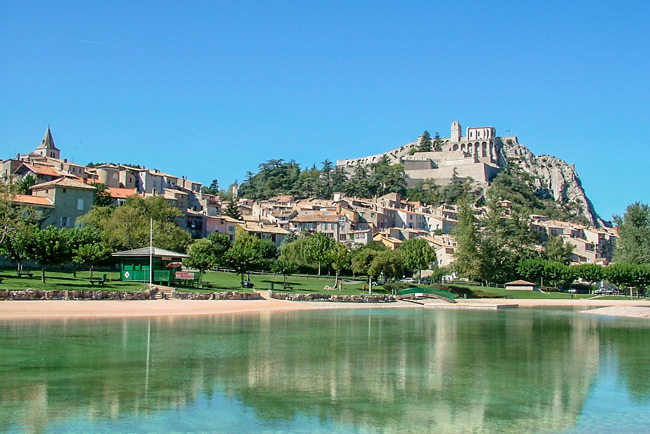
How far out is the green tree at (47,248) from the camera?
46.3 meters

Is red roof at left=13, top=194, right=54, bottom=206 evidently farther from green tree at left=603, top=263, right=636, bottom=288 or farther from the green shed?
green tree at left=603, top=263, right=636, bottom=288

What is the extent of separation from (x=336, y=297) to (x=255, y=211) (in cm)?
7185

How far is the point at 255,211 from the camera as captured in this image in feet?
422

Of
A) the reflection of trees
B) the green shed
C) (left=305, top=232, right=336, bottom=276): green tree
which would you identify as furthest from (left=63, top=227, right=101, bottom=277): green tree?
the reflection of trees

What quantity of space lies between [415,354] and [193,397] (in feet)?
38.8

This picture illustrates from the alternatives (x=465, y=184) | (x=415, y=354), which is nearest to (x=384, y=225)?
(x=465, y=184)

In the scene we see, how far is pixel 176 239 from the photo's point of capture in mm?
72688

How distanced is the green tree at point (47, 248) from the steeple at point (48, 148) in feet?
332

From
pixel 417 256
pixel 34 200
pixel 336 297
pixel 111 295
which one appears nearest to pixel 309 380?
pixel 111 295

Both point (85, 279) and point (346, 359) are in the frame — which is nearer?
point (346, 359)

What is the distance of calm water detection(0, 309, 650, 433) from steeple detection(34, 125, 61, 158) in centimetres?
11623

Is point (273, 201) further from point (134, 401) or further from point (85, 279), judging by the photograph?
point (134, 401)

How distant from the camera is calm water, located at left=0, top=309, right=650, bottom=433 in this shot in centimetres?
1583

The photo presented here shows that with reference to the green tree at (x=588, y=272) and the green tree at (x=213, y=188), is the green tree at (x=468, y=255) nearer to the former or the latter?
the green tree at (x=588, y=272)
